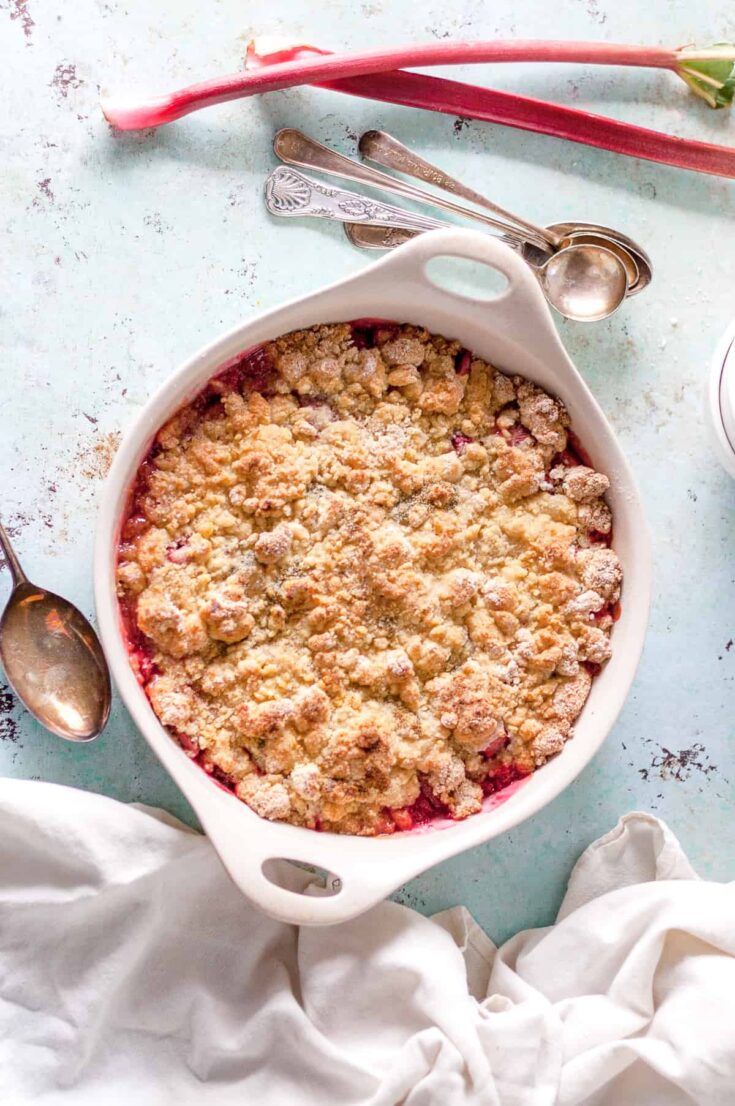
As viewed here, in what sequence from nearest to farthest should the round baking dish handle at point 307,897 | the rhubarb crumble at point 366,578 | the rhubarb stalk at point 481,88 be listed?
the round baking dish handle at point 307,897
the rhubarb crumble at point 366,578
the rhubarb stalk at point 481,88

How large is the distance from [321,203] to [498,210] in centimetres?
31

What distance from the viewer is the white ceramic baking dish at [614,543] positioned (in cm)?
160

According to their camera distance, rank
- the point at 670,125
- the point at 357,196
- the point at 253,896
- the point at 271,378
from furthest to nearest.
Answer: the point at 670,125 → the point at 357,196 → the point at 271,378 → the point at 253,896

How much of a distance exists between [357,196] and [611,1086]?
1.56m

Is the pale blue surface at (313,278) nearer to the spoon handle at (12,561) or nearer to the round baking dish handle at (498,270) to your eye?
the spoon handle at (12,561)

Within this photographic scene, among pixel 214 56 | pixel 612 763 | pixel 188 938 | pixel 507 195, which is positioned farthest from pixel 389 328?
pixel 188 938

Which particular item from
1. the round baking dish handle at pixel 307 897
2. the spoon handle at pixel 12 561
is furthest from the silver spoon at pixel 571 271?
the round baking dish handle at pixel 307 897

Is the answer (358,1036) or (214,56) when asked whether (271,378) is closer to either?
(214,56)

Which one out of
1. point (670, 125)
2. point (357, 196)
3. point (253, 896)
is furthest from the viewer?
point (670, 125)

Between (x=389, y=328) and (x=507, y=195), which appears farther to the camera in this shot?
(x=507, y=195)

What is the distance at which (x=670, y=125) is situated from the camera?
6.61 ft

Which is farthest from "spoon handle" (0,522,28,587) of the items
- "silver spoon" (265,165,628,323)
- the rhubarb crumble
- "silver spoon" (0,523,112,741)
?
"silver spoon" (265,165,628,323)

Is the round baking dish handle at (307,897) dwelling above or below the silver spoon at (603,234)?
below

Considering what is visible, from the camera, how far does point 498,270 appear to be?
1656mm
